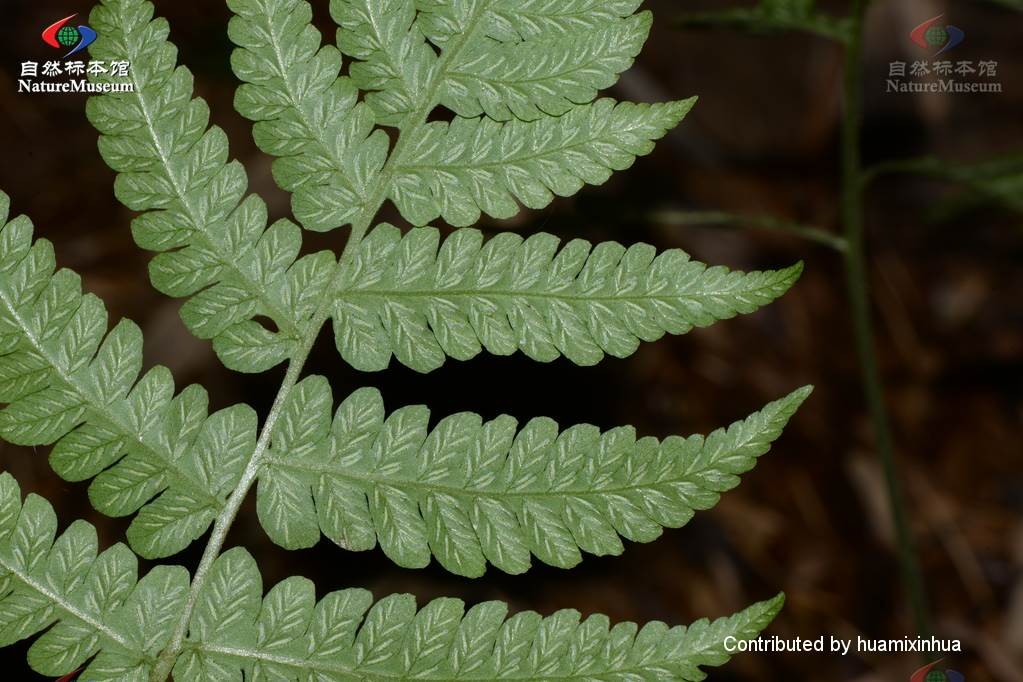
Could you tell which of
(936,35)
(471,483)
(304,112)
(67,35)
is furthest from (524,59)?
(936,35)

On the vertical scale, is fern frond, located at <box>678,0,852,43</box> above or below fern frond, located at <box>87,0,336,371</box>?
below

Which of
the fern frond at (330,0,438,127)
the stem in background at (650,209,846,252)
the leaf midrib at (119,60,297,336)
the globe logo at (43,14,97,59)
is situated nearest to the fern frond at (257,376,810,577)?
the leaf midrib at (119,60,297,336)

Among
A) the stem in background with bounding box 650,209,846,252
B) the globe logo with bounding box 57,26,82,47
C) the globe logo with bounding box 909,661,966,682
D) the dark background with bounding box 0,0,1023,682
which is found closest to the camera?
the globe logo with bounding box 57,26,82,47

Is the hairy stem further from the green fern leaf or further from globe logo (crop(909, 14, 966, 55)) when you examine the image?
globe logo (crop(909, 14, 966, 55))

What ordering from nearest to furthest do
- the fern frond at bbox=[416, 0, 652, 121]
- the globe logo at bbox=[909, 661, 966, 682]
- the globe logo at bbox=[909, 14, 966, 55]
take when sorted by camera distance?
the fern frond at bbox=[416, 0, 652, 121] < the globe logo at bbox=[909, 661, 966, 682] < the globe logo at bbox=[909, 14, 966, 55]

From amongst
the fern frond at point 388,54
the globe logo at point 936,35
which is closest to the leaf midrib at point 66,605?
the fern frond at point 388,54

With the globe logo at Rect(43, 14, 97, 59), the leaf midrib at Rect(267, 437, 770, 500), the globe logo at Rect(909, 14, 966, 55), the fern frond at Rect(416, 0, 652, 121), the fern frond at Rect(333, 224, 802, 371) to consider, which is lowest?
the globe logo at Rect(909, 14, 966, 55)

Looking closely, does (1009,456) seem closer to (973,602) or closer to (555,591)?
(973,602)
